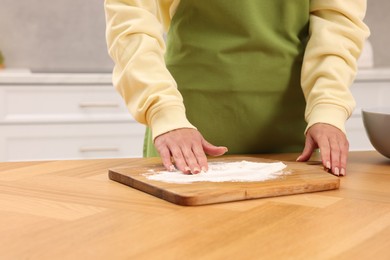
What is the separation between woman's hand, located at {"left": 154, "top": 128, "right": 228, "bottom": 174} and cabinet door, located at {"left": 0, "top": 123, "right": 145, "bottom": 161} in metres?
1.52

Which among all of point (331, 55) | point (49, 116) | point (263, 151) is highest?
point (331, 55)

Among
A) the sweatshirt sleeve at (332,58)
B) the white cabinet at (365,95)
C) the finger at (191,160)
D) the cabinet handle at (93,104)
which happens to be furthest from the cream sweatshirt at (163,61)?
the white cabinet at (365,95)

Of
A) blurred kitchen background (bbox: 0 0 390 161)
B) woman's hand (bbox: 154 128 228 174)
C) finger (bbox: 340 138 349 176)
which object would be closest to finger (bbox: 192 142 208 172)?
woman's hand (bbox: 154 128 228 174)

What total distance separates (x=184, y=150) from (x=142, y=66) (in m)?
0.26

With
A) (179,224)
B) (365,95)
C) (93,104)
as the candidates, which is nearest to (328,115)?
(179,224)

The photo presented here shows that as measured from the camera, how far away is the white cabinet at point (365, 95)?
2.86 metres

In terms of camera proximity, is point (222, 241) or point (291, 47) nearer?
point (222, 241)

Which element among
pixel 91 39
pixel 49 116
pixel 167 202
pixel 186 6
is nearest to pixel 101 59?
pixel 91 39

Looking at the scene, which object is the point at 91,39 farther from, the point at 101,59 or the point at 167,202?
the point at 167,202

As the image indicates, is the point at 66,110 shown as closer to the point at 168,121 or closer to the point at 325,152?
the point at 168,121

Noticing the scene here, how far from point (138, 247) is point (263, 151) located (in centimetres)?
88

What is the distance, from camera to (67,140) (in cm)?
259

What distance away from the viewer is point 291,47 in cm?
139

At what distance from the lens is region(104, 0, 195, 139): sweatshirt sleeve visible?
1174 millimetres
